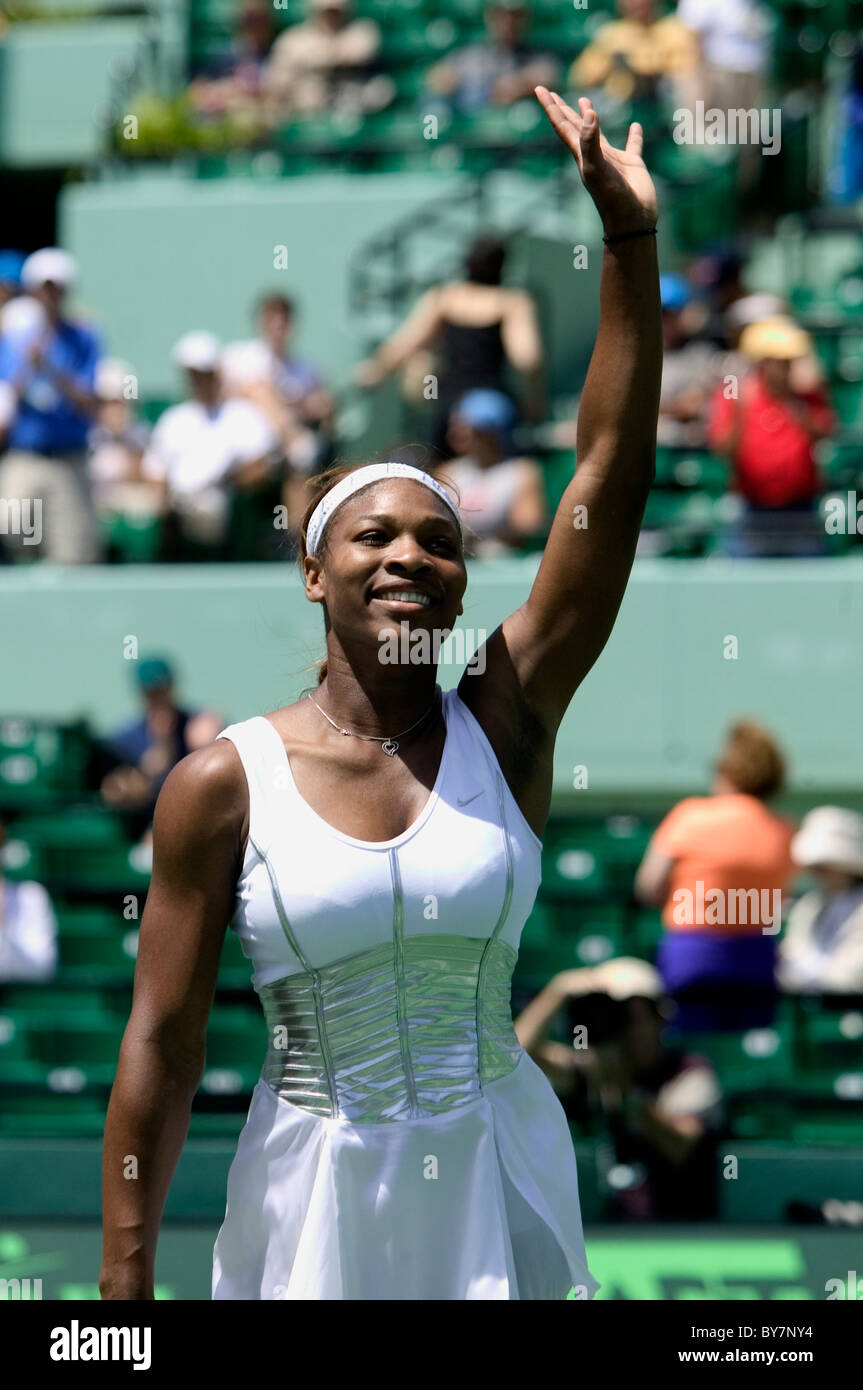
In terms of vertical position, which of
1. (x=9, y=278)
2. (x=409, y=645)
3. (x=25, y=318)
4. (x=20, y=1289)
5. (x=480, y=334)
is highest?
(x=9, y=278)

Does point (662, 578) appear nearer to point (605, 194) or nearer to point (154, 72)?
point (605, 194)

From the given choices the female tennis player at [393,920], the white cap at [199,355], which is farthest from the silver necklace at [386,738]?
the white cap at [199,355]

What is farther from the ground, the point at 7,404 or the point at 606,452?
the point at 7,404

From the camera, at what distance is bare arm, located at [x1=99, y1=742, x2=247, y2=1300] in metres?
2.42

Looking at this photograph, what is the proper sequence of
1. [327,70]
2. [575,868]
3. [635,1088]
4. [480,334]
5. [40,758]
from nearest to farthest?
[635,1088], [575,868], [40,758], [480,334], [327,70]

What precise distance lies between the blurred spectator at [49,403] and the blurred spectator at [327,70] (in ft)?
11.4

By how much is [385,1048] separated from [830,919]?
13.1 feet

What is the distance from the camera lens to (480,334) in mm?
8367

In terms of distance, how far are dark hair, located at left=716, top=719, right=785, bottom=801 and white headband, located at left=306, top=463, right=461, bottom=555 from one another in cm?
385

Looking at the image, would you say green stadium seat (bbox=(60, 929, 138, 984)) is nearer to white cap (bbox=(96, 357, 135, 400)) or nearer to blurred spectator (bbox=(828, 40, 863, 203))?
white cap (bbox=(96, 357, 135, 400))

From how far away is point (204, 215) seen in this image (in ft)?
36.4

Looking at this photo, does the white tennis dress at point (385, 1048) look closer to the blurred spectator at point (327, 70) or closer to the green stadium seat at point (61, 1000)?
the green stadium seat at point (61, 1000)

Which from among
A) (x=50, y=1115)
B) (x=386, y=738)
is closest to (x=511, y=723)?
(x=386, y=738)

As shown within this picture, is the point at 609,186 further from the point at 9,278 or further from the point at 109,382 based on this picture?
the point at 9,278
